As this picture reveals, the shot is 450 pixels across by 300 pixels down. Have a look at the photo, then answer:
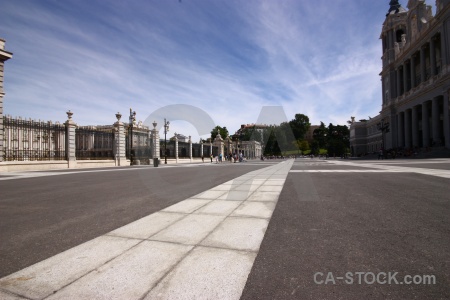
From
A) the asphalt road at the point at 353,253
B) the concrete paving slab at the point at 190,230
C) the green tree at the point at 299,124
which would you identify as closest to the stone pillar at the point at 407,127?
the asphalt road at the point at 353,253

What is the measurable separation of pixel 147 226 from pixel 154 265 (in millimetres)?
1326

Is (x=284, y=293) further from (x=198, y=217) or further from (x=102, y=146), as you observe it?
(x=102, y=146)

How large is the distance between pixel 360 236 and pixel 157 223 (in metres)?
2.85

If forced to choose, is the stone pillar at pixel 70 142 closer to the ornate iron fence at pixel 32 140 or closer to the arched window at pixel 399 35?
the ornate iron fence at pixel 32 140

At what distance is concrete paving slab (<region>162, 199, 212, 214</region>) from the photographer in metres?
4.46

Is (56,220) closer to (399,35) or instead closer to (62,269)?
(62,269)

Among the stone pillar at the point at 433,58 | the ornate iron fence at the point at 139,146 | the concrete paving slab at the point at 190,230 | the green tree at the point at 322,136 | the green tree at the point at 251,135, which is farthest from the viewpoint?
the green tree at the point at 322,136

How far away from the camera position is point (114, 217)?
161 inches

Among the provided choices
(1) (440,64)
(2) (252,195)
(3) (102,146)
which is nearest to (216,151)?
(3) (102,146)

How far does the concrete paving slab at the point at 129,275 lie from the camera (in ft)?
5.99

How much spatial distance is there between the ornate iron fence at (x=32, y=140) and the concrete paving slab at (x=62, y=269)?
855 inches

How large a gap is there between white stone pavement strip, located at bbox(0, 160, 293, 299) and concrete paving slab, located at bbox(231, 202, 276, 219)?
316 millimetres

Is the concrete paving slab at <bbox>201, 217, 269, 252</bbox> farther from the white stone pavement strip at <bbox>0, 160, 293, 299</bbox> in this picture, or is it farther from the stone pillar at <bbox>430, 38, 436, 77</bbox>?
the stone pillar at <bbox>430, 38, 436, 77</bbox>

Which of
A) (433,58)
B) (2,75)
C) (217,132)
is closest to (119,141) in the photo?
(2,75)
